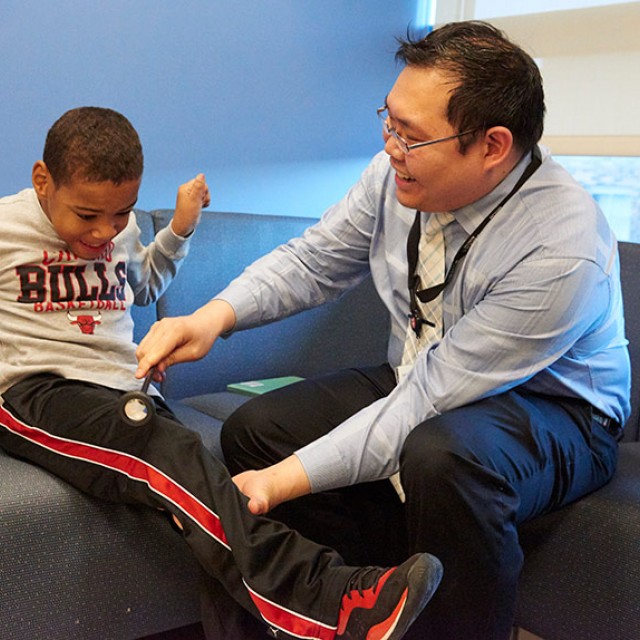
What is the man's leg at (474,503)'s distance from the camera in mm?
1234

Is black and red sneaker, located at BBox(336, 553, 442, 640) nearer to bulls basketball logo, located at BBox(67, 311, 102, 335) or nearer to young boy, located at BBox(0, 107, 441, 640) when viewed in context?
young boy, located at BBox(0, 107, 441, 640)

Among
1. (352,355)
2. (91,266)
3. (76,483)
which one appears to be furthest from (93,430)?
(352,355)

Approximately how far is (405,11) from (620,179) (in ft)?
2.93

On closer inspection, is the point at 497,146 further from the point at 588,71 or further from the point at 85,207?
the point at 588,71

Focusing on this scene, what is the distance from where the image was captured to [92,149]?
4.73ft

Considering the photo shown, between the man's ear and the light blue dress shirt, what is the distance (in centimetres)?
5

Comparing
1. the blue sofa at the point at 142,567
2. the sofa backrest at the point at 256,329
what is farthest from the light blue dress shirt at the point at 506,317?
the sofa backrest at the point at 256,329

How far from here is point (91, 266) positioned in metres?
1.58

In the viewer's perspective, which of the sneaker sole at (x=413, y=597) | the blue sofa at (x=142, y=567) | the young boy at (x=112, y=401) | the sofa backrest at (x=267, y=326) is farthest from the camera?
the sofa backrest at (x=267, y=326)

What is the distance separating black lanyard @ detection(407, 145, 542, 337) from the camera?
57.9 inches

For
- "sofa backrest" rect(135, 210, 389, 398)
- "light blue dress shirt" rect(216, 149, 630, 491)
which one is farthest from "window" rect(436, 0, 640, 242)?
"light blue dress shirt" rect(216, 149, 630, 491)

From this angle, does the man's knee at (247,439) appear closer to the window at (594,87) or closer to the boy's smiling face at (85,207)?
the boy's smiling face at (85,207)

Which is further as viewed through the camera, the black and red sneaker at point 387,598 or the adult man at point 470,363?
the adult man at point 470,363

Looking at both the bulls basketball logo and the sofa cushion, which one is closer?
the sofa cushion
